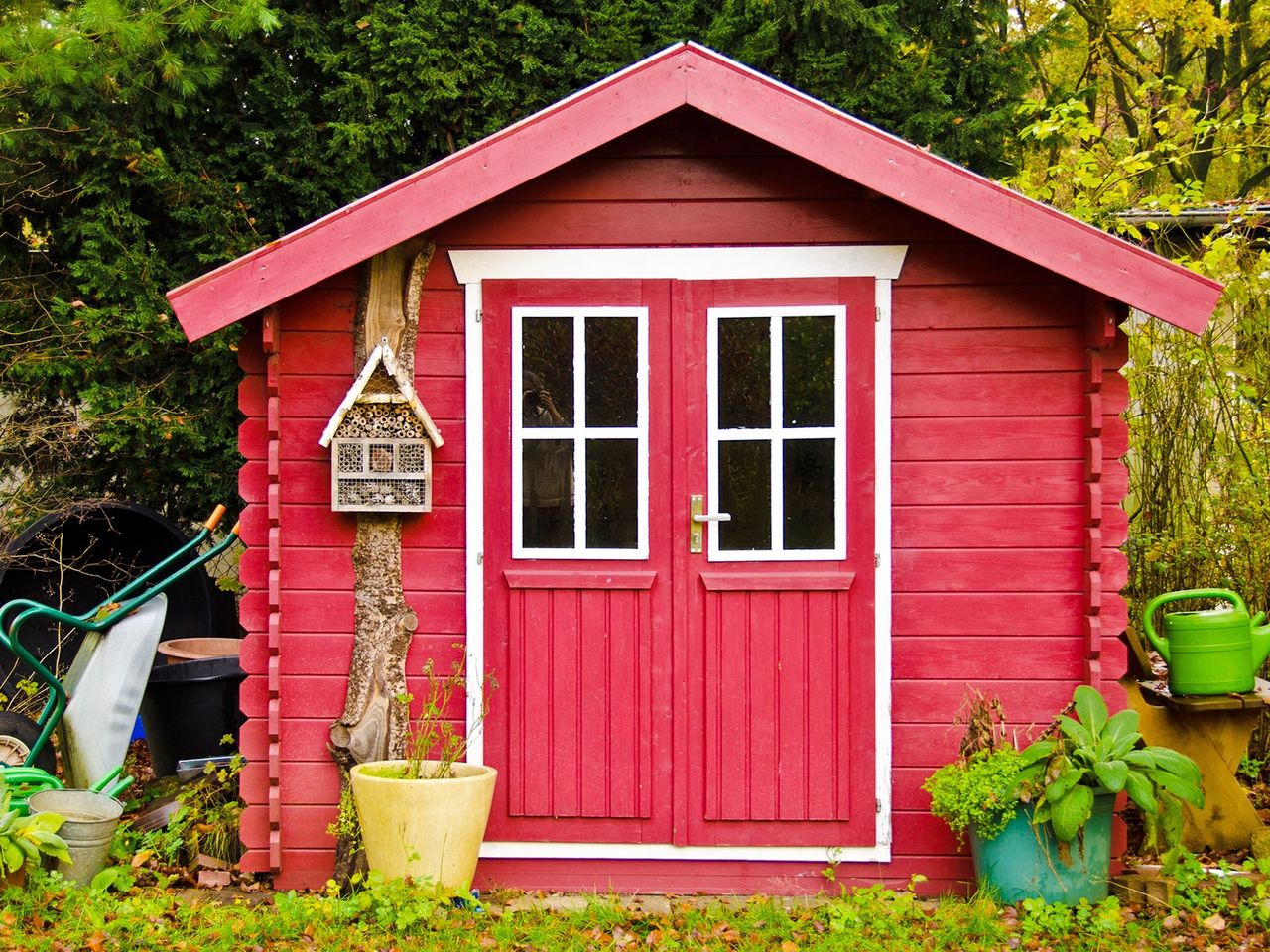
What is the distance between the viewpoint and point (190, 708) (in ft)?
19.9

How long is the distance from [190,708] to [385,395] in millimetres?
2346

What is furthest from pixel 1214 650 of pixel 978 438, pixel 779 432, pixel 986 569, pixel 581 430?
pixel 581 430

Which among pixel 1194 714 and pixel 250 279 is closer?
pixel 250 279

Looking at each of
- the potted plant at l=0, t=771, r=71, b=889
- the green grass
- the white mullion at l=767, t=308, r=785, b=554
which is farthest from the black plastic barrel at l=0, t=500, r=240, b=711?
the white mullion at l=767, t=308, r=785, b=554

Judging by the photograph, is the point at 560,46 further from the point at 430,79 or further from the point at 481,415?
the point at 481,415

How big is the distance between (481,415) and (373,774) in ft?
4.94

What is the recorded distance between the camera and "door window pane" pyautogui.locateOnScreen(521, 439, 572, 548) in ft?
16.1

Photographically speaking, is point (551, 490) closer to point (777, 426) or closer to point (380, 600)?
point (380, 600)

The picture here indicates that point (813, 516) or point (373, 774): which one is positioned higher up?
point (813, 516)

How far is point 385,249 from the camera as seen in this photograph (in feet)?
15.7

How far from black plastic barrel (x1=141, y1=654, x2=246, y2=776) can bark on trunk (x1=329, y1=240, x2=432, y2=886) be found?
4.77ft

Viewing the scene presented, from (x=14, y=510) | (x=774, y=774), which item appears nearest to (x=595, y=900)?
(x=774, y=774)

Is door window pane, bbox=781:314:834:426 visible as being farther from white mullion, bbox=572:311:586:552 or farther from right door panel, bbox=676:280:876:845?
white mullion, bbox=572:311:586:552

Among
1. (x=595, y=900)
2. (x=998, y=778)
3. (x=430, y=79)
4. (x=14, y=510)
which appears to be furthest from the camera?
(x=430, y=79)
